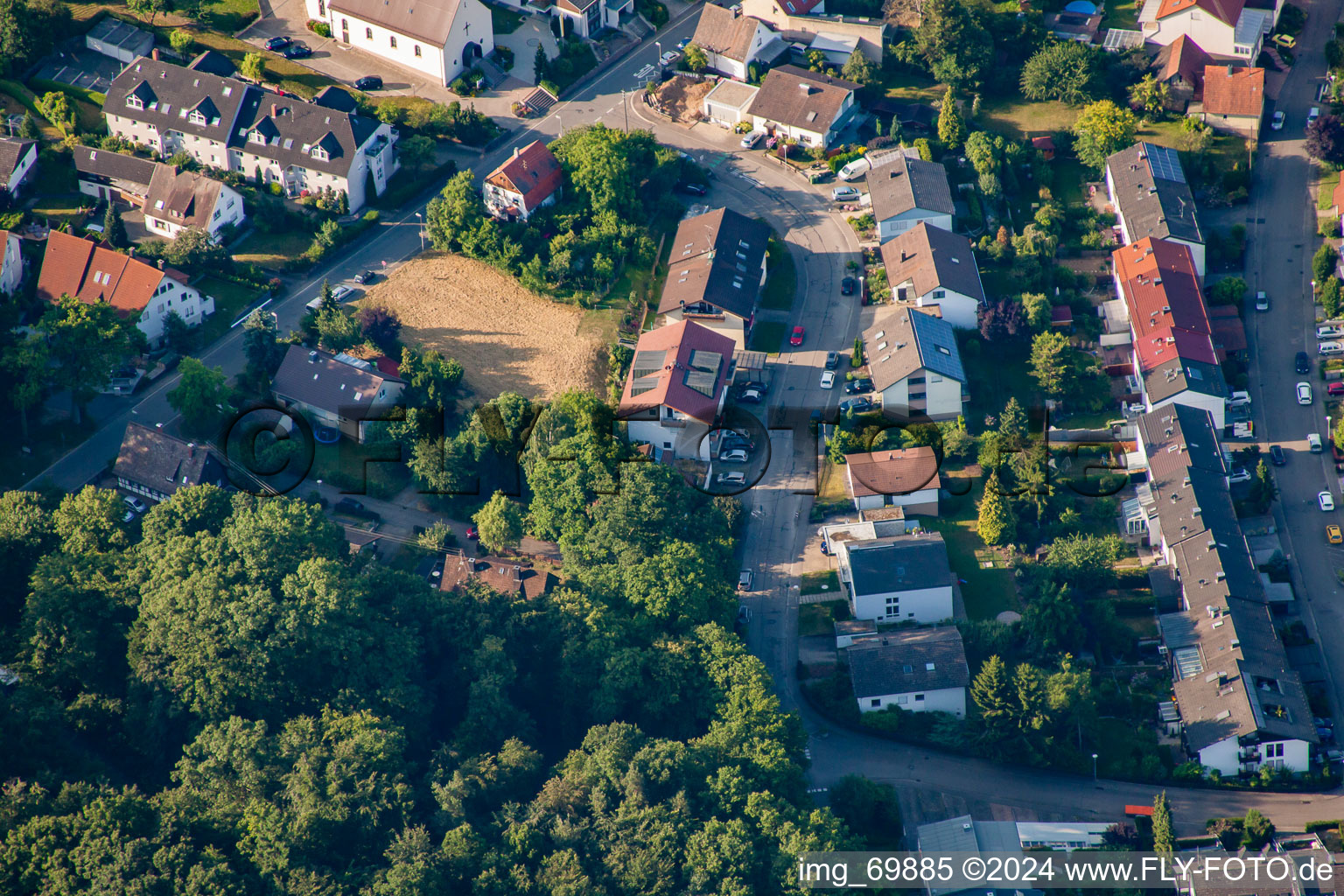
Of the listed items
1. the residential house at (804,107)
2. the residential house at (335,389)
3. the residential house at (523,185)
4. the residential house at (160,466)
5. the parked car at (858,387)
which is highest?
the residential house at (804,107)

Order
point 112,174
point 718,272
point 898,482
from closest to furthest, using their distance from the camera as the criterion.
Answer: point 898,482 < point 718,272 < point 112,174

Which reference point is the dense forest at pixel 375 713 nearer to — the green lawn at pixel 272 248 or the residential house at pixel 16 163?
the green lawn at pixel 272 248

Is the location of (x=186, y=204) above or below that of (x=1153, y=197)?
below

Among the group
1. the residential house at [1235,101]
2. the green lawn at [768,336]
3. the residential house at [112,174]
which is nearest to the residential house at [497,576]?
the green lawn at [768,336]

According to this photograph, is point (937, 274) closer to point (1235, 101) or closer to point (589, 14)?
point (1235, 101)

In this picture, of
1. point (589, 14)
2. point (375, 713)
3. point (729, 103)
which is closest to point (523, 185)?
point (729, 103)

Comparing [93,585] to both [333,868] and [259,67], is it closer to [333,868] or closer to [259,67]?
[333,868]
